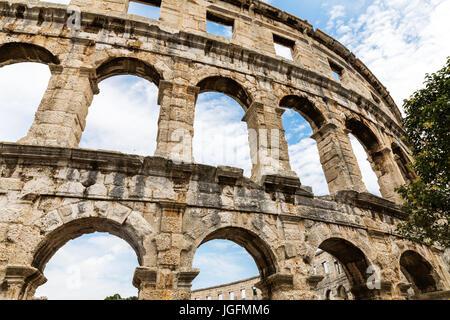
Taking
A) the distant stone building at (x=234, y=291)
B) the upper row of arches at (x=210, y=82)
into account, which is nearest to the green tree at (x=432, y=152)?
the upper row of arches at (x=210, y=82)

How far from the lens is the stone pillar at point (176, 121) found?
18.9ft

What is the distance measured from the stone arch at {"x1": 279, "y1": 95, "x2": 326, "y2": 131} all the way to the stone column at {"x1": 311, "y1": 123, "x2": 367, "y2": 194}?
368 mm

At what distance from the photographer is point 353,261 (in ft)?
21.3

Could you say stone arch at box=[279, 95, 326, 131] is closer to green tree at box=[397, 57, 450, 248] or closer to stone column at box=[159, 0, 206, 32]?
green tree at box=[397, 57, 450, 248]

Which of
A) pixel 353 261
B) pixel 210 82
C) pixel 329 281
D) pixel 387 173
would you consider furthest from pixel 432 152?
pixel 329 281

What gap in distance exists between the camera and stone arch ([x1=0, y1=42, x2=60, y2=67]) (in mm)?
6641

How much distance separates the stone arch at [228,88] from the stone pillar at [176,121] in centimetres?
89

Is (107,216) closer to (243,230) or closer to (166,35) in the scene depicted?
(243,230)

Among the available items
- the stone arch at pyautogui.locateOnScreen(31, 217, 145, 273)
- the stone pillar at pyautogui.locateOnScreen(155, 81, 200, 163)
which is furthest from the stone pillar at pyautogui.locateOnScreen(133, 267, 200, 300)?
the stone pillar at pyautogui.locateOnScreen(155, 81, 200, 163)

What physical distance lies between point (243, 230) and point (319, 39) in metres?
10.0

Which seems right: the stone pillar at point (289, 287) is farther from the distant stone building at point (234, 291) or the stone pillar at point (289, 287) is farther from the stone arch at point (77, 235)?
the distant stone building at point (234, 291)

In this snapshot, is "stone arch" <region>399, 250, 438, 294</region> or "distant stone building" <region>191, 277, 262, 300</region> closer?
"stone arch" <region>399, 250, 438, 294</region>

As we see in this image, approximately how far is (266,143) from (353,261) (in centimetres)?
355

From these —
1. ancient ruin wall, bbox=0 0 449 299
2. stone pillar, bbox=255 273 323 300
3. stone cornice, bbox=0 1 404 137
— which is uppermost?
stone cornice, bbox=0 1 404 137
